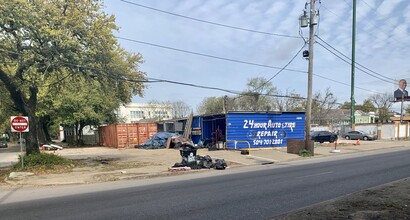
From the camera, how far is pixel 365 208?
5941 mm

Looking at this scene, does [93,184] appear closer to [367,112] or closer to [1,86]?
[1,86]

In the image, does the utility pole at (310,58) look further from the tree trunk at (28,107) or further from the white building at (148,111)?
the white building at (148,111)

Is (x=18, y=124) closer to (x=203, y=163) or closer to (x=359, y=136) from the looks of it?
Result: (x=203, y=163)

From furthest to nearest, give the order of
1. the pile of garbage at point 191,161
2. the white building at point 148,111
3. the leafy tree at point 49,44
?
the white building at point 148,111 < the pile of garbage at point 191,161 < the leafy tree at point 49,44

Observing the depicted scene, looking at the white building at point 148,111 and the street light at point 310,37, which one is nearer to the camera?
the street light at point 310,37

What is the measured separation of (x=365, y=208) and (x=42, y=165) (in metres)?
14.5

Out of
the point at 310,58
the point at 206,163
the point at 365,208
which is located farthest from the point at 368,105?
the point at 365,208

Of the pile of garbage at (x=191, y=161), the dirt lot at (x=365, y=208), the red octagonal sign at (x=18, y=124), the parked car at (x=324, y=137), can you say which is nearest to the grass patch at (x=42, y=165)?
the red octagonal sign at (x=18, y=124)

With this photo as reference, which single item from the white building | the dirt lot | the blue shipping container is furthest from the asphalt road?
the white building

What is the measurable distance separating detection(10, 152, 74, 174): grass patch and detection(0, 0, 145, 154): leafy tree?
92cm

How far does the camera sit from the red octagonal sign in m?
14.7

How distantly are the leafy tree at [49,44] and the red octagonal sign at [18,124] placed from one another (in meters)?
1.85

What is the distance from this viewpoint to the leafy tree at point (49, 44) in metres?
14.3

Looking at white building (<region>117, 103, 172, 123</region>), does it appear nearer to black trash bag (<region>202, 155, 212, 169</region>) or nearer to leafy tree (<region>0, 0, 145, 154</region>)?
leafy tree (<region>0, 0, 145, 154</region>)
